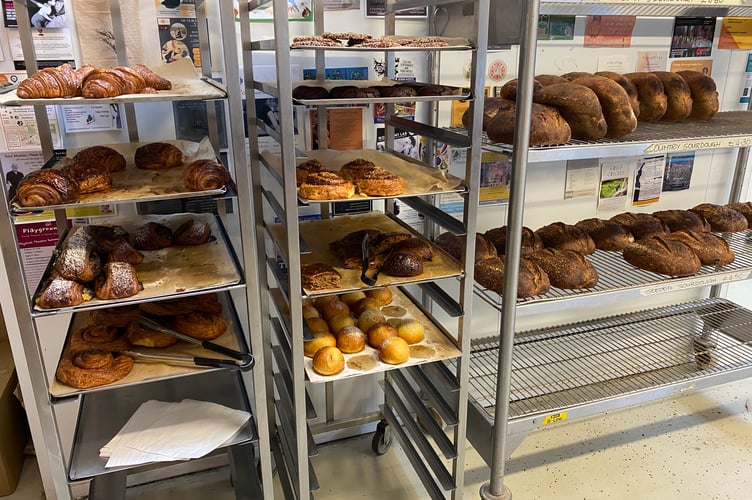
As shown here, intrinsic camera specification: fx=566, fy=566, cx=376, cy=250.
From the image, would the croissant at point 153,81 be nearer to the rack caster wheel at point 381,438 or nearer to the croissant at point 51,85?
the croissant at point 51,85

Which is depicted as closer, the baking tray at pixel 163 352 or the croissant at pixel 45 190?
the croissant at pixel 45 190

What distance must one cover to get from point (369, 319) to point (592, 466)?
125 cm

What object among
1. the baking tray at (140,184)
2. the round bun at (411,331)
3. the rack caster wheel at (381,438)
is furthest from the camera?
the rack caster wheel at (381,438)

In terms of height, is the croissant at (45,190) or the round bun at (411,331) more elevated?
the croissant at (45,190)

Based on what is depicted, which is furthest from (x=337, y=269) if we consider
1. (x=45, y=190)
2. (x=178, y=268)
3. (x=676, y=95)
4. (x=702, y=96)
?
(x=702, y=96)

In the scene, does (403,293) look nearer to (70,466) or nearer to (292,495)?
(292,495)

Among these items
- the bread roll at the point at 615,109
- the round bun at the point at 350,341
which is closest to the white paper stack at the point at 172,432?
the round bun at the point at 350,341

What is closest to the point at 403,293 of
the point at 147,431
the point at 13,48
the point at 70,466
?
the point at 147,431

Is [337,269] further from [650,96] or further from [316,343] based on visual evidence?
[650,96]

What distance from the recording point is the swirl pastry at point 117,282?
4.47ft

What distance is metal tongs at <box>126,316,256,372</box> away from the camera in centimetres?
150

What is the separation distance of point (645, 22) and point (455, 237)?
49.5 inches

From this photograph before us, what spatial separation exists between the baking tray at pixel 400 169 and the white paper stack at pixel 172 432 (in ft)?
2.36

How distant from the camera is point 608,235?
2.27m
